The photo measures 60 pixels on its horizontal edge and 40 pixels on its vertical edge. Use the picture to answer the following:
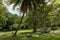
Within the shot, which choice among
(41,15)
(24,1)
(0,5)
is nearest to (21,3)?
(24,1)

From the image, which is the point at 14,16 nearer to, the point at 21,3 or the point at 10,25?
the point at 10,25

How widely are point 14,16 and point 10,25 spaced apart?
355 cm

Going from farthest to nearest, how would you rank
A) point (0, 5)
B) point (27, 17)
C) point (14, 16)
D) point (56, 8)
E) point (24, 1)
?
point (14, 16) < point (27, 17) < point (56, 8) < point (0, 5) < point (24, 1)

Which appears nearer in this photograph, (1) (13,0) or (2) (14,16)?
(1) (13,0)

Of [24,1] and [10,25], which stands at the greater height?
[24,1]

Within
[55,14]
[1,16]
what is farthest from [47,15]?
[1,16]

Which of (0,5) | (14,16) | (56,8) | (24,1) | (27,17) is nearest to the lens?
(24,1)

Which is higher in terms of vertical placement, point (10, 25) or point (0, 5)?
point (0, 5)

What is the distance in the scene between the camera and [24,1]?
32.6 m

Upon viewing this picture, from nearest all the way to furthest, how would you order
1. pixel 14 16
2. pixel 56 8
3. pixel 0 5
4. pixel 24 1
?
1. pixel 24 1
2. pixel 0 5
3. pixel 56 8
4. pixel 14 16

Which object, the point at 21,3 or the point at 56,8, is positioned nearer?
the point at 21,3

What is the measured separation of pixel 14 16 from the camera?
66.8 metres

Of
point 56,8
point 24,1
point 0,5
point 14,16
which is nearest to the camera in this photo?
point 24,1

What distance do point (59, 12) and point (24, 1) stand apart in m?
13.5
